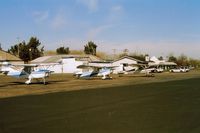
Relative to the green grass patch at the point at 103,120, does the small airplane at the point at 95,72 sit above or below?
above

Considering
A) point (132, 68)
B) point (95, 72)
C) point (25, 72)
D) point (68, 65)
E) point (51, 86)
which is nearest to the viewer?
point (51, 86)

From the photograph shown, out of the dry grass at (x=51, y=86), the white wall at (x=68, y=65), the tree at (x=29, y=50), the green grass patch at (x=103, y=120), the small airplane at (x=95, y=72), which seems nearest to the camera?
the green grass patch at (x=103, y=120)

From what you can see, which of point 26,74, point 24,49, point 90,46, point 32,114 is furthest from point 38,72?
point 90,46

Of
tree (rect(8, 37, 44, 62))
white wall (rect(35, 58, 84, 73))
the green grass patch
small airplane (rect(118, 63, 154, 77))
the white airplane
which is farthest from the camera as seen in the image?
tree (rect(8, 37, 44, 62))

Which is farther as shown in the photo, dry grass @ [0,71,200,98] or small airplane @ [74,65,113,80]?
small airplane @ [74,65,113,80]

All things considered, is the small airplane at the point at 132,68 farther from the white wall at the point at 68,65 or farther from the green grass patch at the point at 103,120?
the green grass patch at the point at 103,120

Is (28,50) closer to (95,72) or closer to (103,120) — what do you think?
(95,72)

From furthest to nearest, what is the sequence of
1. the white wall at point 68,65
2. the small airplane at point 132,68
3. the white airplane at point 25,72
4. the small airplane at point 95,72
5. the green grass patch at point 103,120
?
1. the white wall at point 68,65
2. the small airplane at point 132,68
3. the small airplane at point 95,72
4. the white airplane at point 25,72
5. the green grass patch at point 103,120

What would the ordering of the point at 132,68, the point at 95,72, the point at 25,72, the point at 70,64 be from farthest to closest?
the point at 70,64
the point at 132,68
the point at 95,72
the point at 25,72

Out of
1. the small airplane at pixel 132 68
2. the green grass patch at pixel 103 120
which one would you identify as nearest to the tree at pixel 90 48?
the small airplane at pixel 132 68

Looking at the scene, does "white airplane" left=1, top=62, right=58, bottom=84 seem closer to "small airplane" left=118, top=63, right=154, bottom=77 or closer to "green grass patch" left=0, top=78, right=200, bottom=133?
"green grass patch" left=0, top=78, right=200, bottom=133

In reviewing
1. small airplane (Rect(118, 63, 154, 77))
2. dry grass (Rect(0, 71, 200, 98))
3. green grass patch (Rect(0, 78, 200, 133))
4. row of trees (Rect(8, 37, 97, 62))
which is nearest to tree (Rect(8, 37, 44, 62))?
row of trees (Rect(8, 37, 97, 62))

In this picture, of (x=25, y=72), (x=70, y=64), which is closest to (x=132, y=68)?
(x=70, y=64)

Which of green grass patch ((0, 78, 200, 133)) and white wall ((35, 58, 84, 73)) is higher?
white wall ((35, 58, 84, 73))
